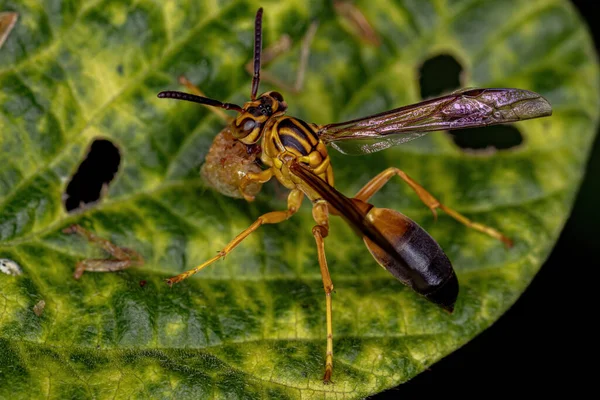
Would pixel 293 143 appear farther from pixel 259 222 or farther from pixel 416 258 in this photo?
pixel 416 258

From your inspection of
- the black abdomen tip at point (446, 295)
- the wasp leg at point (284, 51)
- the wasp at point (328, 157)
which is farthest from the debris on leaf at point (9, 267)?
the black abdomen tip at point (446, 295)

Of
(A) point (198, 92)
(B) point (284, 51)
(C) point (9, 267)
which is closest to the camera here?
(C) point (9, 267)

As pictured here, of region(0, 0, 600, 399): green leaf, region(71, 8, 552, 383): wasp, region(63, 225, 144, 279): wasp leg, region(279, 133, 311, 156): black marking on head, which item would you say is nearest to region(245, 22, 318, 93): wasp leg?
region(0, 0, 600, 399): green leaf

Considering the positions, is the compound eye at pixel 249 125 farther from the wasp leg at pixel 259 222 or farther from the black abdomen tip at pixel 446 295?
the black abdomen tip at pixel 446 295

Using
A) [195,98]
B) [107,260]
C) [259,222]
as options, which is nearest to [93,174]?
[107,260]

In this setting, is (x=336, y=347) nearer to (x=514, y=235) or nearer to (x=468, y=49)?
(x=514, y=235)

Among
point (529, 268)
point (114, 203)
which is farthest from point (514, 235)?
point (114, 203)

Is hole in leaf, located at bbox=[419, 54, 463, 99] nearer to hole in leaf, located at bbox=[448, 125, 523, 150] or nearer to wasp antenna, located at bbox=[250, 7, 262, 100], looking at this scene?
hole in leaf, located at bbox=[448, 125, 523, 150]
